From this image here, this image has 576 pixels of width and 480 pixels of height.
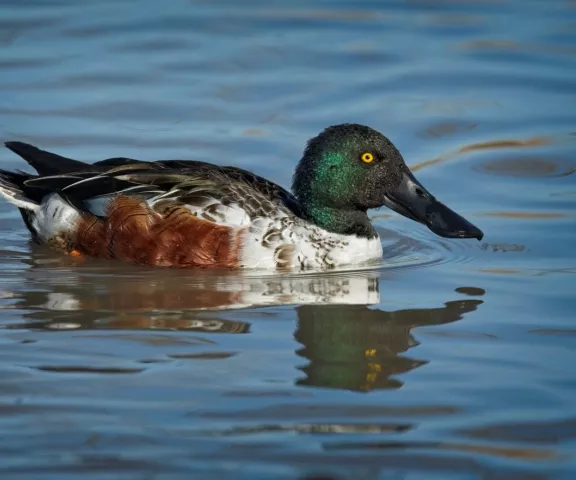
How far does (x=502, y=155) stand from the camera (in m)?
10.3

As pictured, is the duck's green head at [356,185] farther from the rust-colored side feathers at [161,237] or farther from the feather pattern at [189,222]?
the rust-colored side feathers at [161,237]

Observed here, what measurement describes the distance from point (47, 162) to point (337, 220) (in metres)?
1.99

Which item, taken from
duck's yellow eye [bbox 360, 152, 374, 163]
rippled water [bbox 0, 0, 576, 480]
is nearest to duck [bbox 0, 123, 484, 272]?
duck's yellow eye [bbox 360, 152, 374, 163]

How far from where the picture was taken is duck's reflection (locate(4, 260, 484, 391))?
6.21m

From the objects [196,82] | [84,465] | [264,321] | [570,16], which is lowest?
[84,465]

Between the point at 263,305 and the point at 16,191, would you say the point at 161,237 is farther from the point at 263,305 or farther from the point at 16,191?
the point at 16,191

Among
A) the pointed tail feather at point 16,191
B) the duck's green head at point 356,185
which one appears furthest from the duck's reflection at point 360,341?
the pointed tail feather at point 16,191

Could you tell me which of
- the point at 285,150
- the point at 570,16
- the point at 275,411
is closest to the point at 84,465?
the point at 275,411

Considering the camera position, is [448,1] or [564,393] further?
[448,1]

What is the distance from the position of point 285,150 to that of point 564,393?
4.96 meters

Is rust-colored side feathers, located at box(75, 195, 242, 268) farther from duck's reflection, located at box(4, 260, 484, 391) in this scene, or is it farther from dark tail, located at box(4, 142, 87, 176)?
dark tail, located at box(4, 142, 87, 176)

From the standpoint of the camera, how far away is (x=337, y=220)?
820 centimetres

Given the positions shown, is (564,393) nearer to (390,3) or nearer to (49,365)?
(49,365)

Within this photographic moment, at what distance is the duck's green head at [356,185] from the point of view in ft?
26.5
